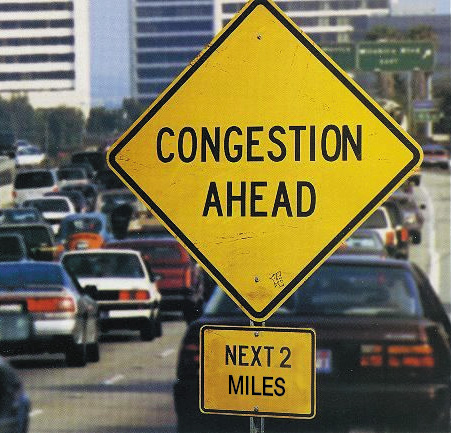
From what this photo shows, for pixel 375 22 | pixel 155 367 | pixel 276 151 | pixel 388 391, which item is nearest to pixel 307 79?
pixel 276 151

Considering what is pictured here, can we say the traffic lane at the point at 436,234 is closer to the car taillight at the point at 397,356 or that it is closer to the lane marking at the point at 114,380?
the lane marking at the point at 114,380

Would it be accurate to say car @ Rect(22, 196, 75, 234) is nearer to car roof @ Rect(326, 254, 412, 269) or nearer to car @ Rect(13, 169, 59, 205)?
car @ Rect(13, 169, 59, 205)

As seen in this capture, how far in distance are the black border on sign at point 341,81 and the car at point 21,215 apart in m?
38.4

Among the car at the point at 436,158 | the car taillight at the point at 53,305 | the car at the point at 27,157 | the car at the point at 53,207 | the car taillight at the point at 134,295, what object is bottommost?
the car at the point at 436,158

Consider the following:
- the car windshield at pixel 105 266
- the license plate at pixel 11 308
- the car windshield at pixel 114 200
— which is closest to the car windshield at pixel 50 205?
the car windshield at pixel 114 200

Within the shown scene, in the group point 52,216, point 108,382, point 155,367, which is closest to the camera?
point 108,382

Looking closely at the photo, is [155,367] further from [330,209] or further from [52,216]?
[52,216]

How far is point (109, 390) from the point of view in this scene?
18.0 metres

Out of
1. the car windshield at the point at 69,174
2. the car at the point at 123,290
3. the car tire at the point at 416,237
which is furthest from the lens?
the car windshield at the point at 69,174

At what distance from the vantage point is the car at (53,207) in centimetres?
5019

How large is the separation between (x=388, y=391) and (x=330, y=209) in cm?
498

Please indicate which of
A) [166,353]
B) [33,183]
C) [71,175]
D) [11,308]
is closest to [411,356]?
[11,308]

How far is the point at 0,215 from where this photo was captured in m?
45.3

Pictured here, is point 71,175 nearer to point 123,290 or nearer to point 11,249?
point 11,249
